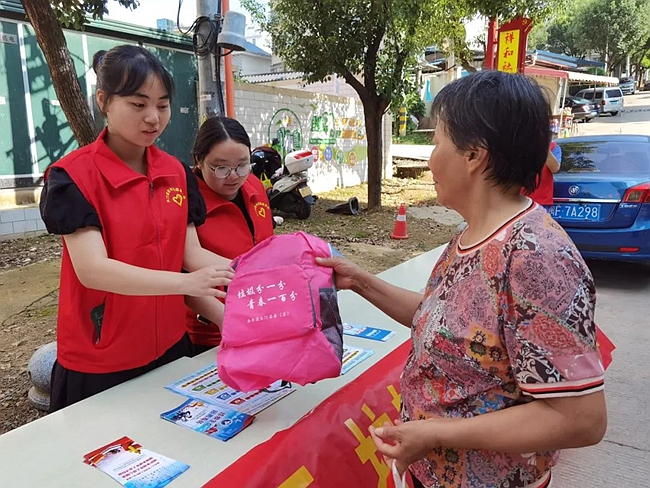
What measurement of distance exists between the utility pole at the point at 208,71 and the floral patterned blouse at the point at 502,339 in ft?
11.7

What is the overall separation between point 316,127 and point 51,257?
5878 mm

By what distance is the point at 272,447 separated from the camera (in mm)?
1237

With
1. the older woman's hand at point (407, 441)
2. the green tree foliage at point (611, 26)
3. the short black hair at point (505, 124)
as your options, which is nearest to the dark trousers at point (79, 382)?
the older woman's hand at point (407, 441)

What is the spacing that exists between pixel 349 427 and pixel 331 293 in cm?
42

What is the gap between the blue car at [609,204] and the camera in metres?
4.71

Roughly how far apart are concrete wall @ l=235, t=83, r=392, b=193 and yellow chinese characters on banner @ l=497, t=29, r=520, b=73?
3.09 meters

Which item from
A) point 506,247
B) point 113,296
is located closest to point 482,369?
point 506,247

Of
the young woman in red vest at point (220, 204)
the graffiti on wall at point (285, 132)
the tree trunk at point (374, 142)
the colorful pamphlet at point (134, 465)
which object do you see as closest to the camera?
the colorful pamphlet at point (134, 465)

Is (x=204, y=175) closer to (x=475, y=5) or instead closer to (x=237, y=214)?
(x=237, y=214)

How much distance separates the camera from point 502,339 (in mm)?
868

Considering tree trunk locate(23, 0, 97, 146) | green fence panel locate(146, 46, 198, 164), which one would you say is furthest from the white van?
tree trunk locate(23, 0, 97, 146)

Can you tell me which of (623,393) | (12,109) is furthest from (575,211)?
(12,109)

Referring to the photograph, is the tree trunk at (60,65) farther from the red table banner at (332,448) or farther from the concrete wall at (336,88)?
the concrete wall at (336,88)

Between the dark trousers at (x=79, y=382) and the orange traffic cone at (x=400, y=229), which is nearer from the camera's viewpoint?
the dark trousers at (x=79, y=382)
